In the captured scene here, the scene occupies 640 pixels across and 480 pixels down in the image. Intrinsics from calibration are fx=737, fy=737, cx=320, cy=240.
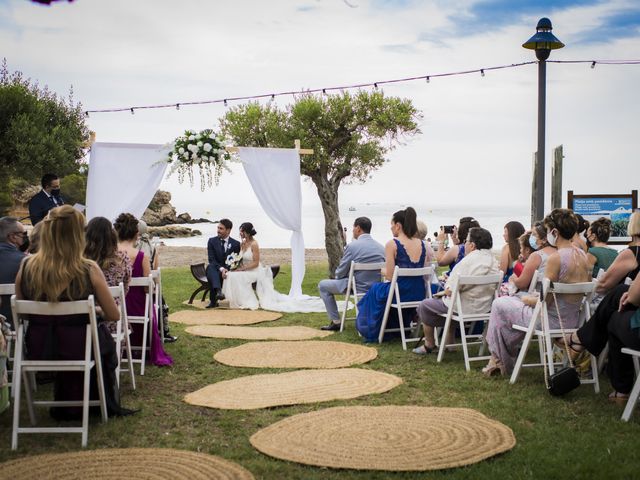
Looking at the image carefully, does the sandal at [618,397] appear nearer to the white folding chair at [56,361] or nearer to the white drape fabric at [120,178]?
the white folding chair at [56,361]

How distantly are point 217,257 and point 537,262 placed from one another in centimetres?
662

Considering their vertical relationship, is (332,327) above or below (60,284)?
below

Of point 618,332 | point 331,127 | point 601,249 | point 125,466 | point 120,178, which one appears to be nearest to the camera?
point 125,466

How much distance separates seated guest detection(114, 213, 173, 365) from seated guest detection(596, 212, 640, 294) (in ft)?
13.1

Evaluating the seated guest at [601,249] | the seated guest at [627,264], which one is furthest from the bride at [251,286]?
the seated guest at [627,264]

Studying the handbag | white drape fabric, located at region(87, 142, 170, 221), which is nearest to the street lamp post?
the handbag

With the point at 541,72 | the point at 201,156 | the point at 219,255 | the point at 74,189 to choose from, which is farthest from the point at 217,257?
the point at 74,189

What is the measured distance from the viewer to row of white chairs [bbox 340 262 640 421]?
5594 mm

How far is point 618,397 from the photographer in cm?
535

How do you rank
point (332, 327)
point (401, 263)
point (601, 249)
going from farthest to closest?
point (332, 327), point (401, 263), point (601, 249)

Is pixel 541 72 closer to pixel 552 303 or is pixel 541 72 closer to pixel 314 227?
pixel 552 303

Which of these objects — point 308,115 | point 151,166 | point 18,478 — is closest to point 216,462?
point 18,478

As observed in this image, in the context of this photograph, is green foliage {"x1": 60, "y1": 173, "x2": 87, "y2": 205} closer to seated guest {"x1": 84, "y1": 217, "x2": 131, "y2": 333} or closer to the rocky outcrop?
the rocky outcrop

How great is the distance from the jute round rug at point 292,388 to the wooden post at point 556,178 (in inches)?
205
